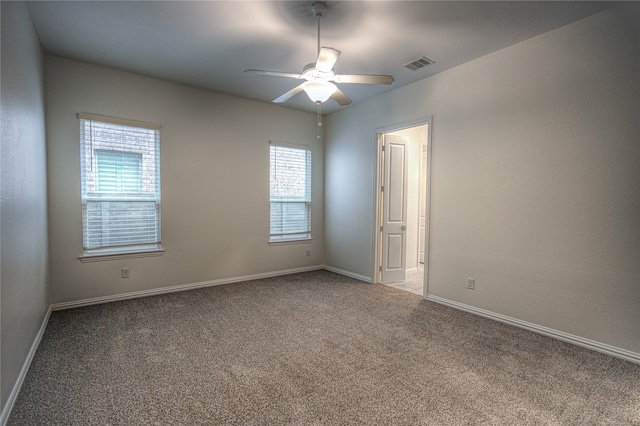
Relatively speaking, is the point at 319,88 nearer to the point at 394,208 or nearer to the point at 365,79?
the point at 365,79

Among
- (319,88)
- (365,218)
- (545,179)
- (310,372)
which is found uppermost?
(319,88)

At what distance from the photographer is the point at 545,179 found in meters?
2.98

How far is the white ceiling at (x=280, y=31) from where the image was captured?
100 inches

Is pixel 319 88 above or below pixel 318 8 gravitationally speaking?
below

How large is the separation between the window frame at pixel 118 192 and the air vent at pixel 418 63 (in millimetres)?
3283

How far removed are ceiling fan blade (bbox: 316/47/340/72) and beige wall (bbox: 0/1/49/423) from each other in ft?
6.50

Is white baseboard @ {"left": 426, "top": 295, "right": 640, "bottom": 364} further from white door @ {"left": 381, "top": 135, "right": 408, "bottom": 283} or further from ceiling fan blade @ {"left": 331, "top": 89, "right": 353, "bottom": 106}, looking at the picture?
ceiling fan blade @ {"left": 331, "top": 89, "right": 353, "bottom": 106}

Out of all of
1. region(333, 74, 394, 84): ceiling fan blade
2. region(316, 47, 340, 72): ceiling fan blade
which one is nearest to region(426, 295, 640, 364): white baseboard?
region(333, 74, 394, 84): ceiling fan blade

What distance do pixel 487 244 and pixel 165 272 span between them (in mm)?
4089

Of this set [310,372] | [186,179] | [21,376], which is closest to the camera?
[21,376]

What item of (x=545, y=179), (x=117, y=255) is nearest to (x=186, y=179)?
(x=117, y=255)

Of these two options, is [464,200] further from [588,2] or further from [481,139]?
[588,2]

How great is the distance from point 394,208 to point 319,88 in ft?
9.13

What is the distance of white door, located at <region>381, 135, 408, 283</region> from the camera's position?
4.83 m
